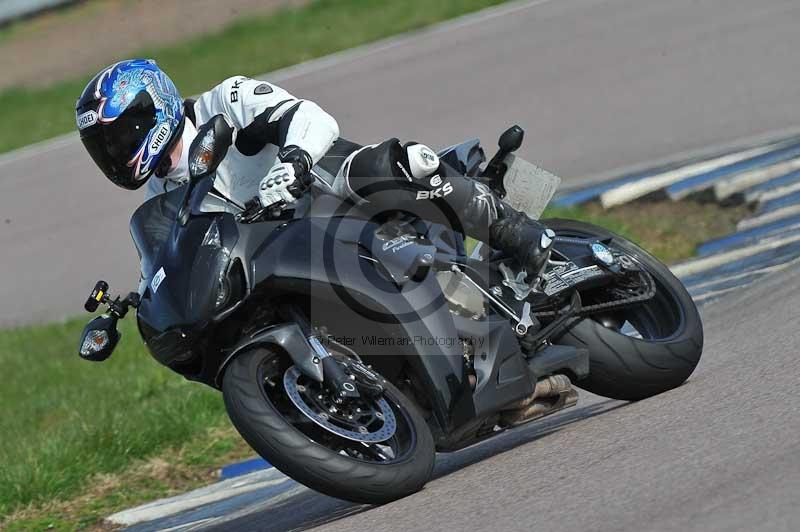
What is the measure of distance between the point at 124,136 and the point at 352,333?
1055mm

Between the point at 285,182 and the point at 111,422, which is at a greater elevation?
the point at 285,182

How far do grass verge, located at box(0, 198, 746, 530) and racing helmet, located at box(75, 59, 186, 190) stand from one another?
6.28 ft

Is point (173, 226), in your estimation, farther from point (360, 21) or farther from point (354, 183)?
point (360, 21)

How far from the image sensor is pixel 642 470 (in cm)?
387

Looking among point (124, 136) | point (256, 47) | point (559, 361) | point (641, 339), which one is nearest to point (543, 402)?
point (559, 361)

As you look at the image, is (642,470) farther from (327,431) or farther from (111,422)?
(111,422)

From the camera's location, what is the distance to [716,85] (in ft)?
36.9

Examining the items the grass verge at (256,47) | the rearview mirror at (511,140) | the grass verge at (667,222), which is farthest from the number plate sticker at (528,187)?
the grass verge at (256,47)

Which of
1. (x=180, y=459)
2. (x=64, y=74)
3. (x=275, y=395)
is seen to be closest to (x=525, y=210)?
(x=275, y=395)

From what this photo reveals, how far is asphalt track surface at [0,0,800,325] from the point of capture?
34.1 feet

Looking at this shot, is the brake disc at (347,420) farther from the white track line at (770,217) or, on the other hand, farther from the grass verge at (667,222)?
the white track line at (770,217)

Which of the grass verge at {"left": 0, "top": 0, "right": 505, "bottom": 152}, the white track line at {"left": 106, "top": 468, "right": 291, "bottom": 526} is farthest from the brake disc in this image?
the grass verge at {"left": 0, "top": 0, "right": 505, "bottom": 152}

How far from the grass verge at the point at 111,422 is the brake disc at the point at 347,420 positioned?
1.98m

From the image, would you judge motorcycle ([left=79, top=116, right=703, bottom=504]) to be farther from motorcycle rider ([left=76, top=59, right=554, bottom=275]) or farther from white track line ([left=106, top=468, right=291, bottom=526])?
white track line ([left=106, top=468, right=291, bottom=526])
